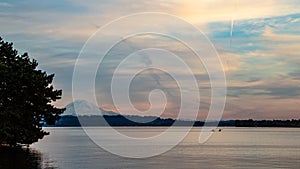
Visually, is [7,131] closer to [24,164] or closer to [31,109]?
[31,109]

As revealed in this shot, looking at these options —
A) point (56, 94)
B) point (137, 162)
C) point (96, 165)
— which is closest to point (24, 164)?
point (96, 165)

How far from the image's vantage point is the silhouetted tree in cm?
7144

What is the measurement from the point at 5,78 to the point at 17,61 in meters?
5.71

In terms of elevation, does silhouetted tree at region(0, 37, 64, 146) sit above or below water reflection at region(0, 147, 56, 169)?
above

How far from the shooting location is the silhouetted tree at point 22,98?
71438 mm

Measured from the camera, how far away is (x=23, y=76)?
72.2m

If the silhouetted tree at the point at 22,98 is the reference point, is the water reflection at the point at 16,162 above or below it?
below

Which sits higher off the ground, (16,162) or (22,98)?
(22,98)

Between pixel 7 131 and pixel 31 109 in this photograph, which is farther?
pixel 31 109

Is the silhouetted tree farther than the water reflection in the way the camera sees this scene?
Yes

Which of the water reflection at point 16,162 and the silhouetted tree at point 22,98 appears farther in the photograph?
the silhouetted tree at point 22,98

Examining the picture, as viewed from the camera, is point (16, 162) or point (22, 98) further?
point (22, 98)

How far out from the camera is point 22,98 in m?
74.4

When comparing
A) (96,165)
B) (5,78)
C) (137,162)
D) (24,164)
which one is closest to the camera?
(24,164)
